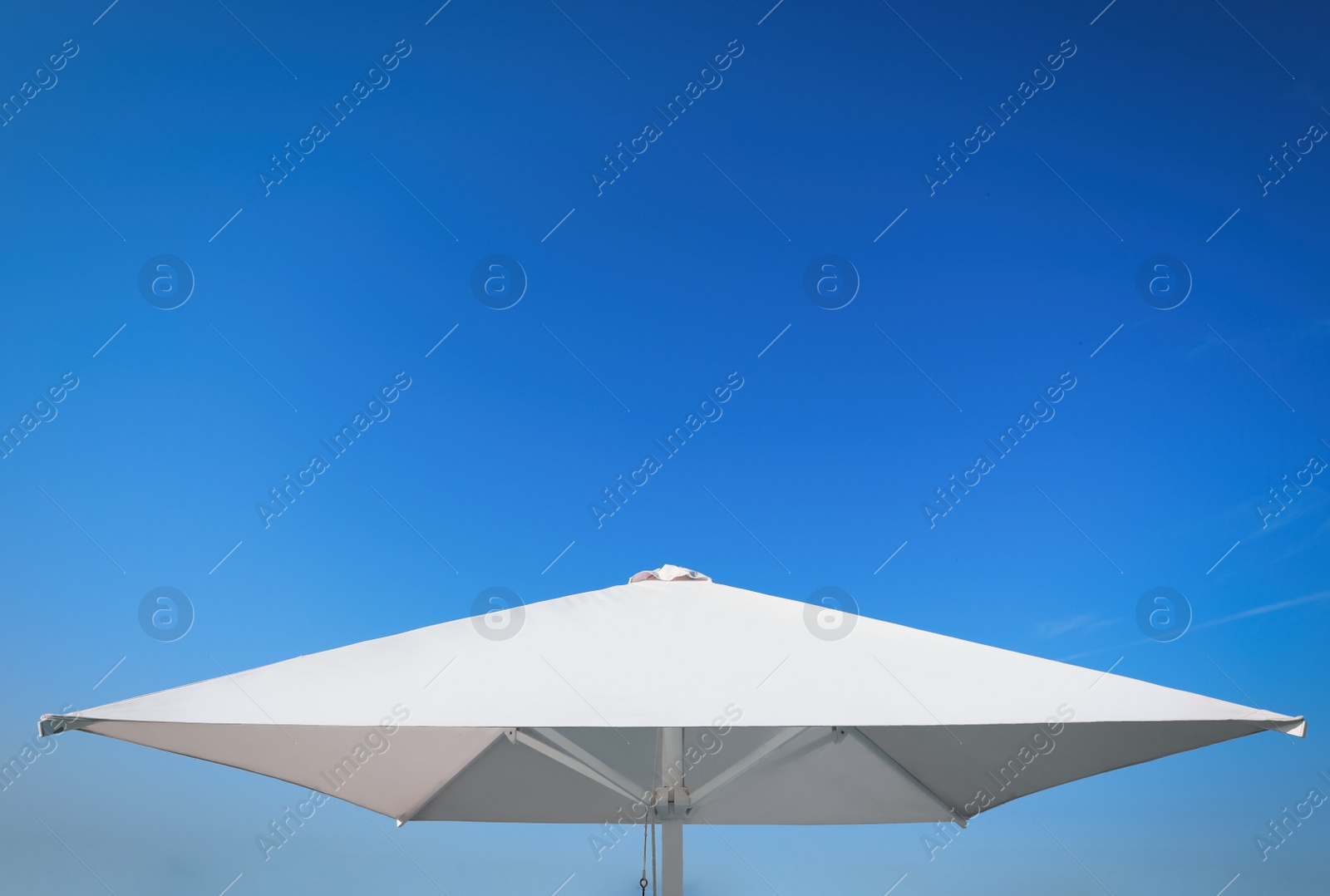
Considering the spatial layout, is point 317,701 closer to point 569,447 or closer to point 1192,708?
point 1192,708

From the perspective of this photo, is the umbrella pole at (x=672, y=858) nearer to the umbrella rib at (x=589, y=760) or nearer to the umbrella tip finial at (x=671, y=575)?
the umbrella rib at (x=589, y=760)

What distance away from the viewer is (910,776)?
3.50 m

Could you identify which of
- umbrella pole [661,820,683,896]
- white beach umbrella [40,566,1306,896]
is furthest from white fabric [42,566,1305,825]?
umbrella pole [661,820,683,896]

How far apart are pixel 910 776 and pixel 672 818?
3.40 ft

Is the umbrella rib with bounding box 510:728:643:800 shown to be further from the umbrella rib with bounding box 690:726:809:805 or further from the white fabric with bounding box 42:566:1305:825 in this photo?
the umbrella rib with bounding box 690:726:809:805

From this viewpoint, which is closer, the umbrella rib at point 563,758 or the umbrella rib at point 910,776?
the umbrella rib at point 563,758

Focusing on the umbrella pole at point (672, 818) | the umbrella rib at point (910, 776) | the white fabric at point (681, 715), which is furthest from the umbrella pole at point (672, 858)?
the umbrella rib at point (910, 776)

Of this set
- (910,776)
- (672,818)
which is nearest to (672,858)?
(672,818)

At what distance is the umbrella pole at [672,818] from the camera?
10.6 feet

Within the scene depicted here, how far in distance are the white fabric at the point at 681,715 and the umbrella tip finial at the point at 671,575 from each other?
0.05 feet

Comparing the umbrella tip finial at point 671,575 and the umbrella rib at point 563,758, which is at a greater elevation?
the umbrella tip finial at point 671,575

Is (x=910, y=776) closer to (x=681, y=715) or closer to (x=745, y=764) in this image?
(x=745, y=764)

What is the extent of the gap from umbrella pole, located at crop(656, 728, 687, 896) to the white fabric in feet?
0.20

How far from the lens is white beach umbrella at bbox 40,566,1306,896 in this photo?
1.94 metres
